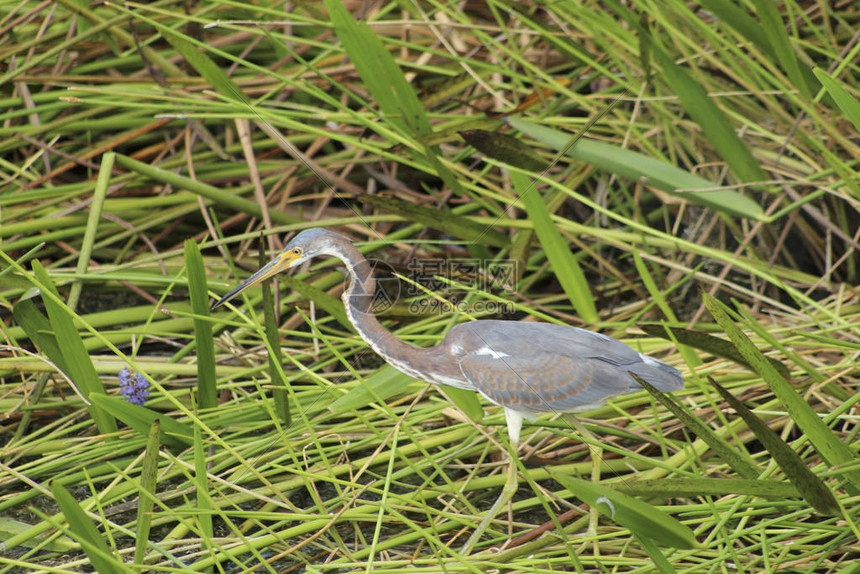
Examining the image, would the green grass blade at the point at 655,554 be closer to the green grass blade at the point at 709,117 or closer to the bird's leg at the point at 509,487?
the bird's leg at the point at 509,487

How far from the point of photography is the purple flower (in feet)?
6.14

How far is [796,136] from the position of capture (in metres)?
2.42

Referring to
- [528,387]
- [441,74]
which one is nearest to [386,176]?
[441,74]

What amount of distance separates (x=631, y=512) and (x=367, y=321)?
0.72 m

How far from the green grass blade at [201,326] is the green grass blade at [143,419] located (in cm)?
9

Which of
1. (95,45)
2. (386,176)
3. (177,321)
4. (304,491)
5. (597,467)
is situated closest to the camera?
(597,467)

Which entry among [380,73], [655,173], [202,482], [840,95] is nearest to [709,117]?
[655,173]

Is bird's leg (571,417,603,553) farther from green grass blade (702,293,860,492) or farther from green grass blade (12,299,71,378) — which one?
green grass blade (12,299,71,378)

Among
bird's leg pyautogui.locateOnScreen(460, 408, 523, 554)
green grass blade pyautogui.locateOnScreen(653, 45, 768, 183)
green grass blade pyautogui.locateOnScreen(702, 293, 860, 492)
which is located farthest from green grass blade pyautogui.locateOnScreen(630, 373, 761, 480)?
green grass blade pyautogui.locateOnScreen(653, 45, 768, 183)

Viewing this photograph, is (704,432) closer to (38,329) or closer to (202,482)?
(202,482)

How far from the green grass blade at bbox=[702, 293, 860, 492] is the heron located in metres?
0.35

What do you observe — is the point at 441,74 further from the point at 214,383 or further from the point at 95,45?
the point at 214,383

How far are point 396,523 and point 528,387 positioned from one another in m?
0.43

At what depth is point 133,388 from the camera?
1.88 metres
